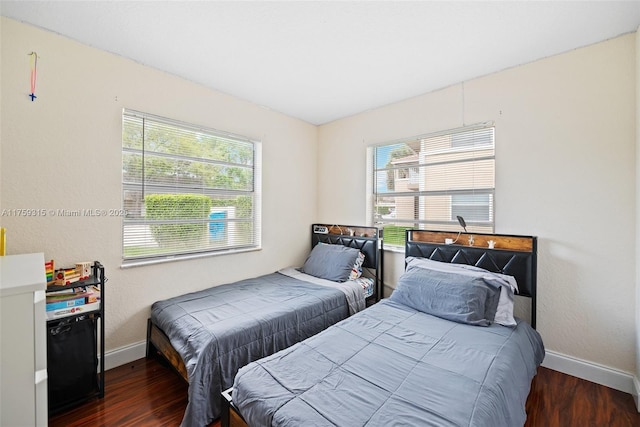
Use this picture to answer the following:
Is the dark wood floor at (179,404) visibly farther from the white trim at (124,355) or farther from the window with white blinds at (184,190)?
the window with white blinds at (184,190)

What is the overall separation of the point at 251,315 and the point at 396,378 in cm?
115

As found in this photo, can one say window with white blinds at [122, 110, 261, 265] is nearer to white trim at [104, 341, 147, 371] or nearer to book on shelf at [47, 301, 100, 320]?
book on shelf at [47, 301, 100, 320]

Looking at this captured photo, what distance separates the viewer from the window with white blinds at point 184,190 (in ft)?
7.82

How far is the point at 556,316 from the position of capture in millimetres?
2182

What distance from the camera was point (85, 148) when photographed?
6.85ft

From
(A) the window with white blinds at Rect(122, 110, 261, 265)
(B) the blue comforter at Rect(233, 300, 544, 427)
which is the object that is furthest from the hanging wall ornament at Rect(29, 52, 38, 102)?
(B) the blue comforter at Rect(233, 300, 544, 427)

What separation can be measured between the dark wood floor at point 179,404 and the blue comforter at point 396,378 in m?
0.32

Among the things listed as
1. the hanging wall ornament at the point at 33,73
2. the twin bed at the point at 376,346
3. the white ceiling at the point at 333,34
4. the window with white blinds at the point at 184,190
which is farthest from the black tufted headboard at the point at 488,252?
the hanging wall ornament at the point at 33,73

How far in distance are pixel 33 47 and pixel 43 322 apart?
6.56ft

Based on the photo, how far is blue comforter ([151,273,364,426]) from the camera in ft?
5.49

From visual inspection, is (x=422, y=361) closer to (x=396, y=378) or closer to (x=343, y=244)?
(x=396, y=378)

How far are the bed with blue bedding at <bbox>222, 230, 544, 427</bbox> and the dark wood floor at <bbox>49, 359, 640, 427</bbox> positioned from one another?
287 mm

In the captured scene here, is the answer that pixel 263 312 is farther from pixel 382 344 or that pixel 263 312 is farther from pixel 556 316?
pixel 556 316

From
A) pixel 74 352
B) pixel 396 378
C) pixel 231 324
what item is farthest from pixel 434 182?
pixel 74 352
